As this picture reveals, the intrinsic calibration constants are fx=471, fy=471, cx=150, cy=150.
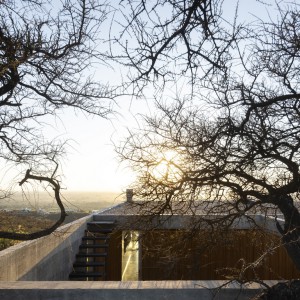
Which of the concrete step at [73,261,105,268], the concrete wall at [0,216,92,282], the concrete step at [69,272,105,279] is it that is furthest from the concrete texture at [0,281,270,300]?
the concrete step at [73,261,105,268]

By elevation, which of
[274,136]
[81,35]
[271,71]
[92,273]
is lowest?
[92,273]

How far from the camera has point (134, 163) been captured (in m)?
7.39

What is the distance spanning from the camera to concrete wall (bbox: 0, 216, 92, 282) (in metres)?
7.52

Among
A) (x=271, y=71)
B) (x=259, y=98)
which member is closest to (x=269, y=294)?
(x=259, y=98)

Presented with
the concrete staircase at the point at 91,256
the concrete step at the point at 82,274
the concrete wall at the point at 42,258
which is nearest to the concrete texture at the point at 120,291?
the concrete wall at the point at 42,258

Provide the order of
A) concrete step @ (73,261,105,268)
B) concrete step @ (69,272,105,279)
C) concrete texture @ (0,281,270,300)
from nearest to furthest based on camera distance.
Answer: concrete texture @ (0,281,270,300)
concrete step @ (69,272,105,279)
concrete step @ (73,261,105,268)

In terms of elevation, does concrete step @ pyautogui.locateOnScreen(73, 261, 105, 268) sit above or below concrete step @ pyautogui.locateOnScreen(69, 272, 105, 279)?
above

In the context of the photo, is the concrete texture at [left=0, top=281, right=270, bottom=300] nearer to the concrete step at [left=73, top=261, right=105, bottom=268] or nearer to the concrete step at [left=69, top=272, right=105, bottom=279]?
the concrete step at [left=69, top=272, right=105, bottom=279]

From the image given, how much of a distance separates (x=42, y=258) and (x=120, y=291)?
3809 mm

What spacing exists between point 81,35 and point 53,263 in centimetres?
557

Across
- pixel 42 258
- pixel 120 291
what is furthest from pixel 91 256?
pixel 120 291

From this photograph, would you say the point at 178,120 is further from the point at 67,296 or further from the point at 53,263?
the point at 53,263

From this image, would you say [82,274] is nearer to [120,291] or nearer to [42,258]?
[42,258]

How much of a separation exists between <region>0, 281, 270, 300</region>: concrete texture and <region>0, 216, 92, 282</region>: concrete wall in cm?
98
